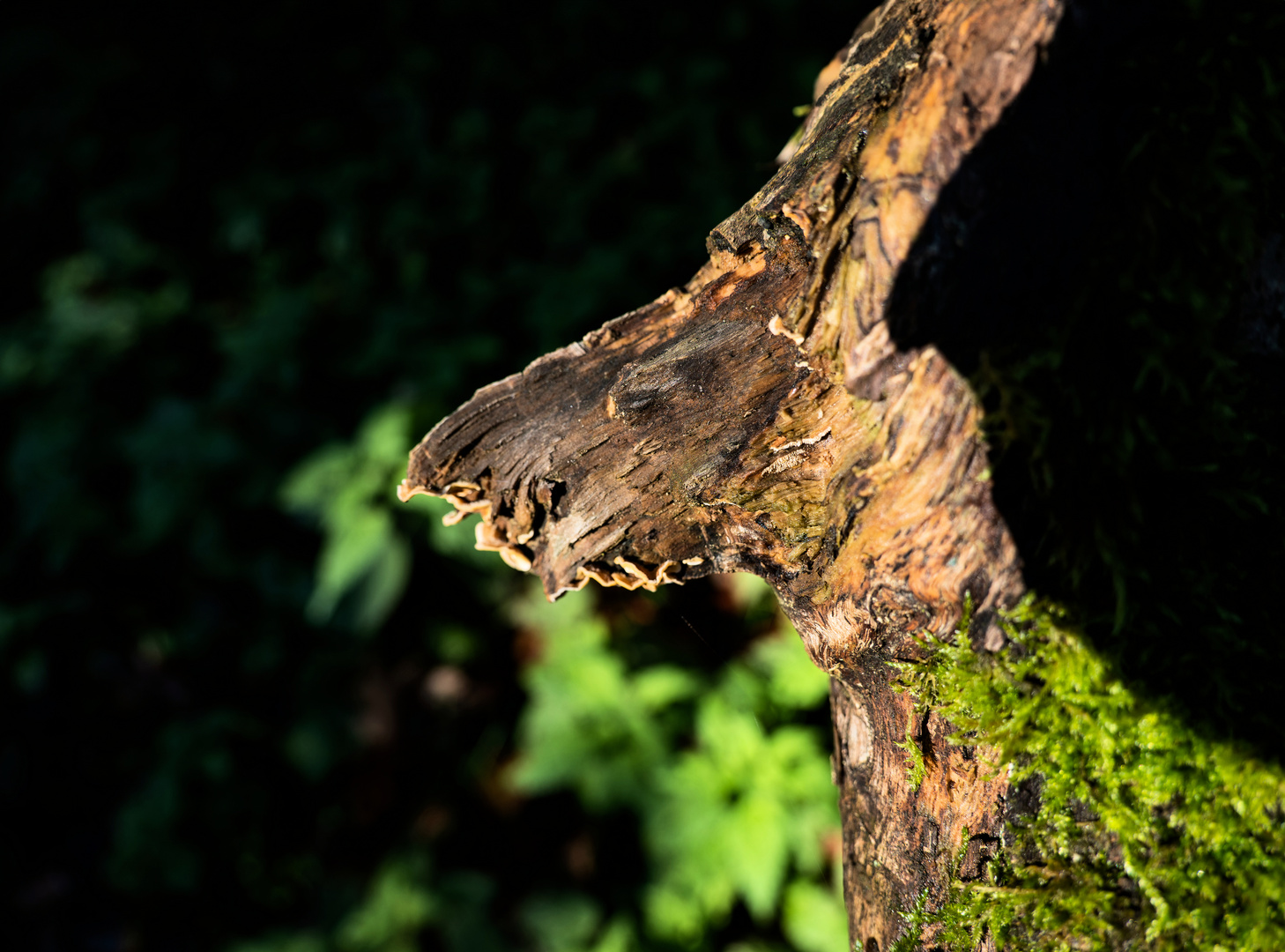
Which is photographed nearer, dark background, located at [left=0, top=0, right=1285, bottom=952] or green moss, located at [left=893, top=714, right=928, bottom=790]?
green moss, located at [left=893, top=714, right=928, bottom=790]

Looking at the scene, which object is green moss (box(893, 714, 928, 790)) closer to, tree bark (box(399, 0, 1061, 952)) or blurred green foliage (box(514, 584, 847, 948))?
tree bark (box(399, 0, 1061, 952))

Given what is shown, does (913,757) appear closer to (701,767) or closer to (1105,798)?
(1105,798)

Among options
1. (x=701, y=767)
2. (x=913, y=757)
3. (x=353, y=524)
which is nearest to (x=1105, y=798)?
(x=913, y=757)

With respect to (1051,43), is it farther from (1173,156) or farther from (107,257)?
(107,257)

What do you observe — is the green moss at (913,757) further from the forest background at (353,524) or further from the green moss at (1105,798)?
the forest background at (353,524)

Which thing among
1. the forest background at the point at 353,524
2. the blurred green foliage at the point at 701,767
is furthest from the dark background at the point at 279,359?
the blurred green foliage at the point at 701,767

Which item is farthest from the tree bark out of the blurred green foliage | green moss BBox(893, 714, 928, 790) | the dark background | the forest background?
the dark background
